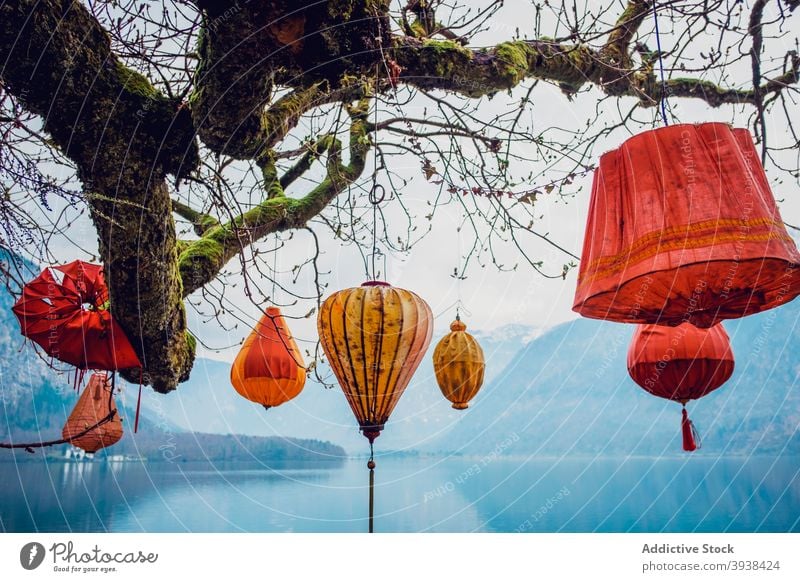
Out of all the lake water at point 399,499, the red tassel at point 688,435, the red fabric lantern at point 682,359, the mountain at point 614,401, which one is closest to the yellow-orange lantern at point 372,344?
the mountain at point 614,401

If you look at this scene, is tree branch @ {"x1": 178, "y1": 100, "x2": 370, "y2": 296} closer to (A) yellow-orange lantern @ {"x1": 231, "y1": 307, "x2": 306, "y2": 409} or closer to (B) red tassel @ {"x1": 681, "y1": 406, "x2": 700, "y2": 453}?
(A) yellow-orange lantern @ {"x1": 231, "y1": 307, "x2": 306, "y2": 409}

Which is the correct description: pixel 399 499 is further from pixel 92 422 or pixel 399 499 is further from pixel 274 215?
pixel 274 215

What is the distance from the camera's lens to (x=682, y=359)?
2.20 m

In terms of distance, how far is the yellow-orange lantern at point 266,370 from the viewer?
2342 mm

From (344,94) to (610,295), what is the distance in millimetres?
1400

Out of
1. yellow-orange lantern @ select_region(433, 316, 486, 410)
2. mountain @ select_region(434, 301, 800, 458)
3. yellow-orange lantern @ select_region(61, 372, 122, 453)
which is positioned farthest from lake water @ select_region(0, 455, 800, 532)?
yellow-orange lantern @ select_region(433, 316, 486, 410)

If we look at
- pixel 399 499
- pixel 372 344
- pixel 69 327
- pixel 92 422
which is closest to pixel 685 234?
pixel 372 344

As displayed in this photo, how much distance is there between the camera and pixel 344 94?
2248mm

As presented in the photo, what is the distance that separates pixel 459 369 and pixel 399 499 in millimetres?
16675

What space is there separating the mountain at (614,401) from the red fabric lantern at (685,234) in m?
0.81

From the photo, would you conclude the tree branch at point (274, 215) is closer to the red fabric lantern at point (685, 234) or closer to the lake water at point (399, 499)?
the red fabric lantern at point (685, 234)
